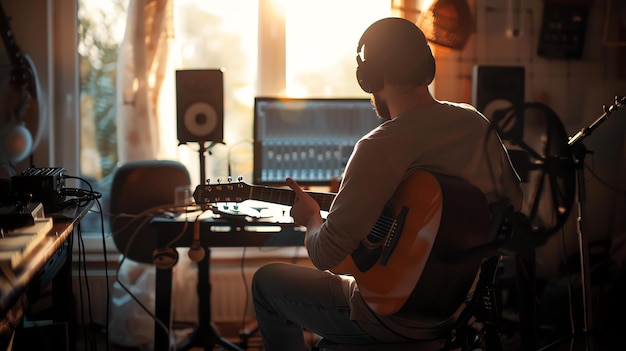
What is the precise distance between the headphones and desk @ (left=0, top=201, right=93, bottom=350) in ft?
2.69

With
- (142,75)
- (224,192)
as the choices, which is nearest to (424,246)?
(224,192)

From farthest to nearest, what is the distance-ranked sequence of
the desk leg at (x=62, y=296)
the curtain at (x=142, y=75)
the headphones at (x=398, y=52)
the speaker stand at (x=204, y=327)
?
the curtain at (x=142, y=75)
the speaker stand at (x=204, y=327)
the desk leg at (x=62, y=296)
the headphones at (x=398, y=52)

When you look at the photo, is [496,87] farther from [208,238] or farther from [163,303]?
[163,303]

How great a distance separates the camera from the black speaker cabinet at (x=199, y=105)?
7.69ft

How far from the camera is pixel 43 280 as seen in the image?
1.46 m

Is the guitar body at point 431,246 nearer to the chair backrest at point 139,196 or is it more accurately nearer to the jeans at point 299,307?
the jeans at point 299,307

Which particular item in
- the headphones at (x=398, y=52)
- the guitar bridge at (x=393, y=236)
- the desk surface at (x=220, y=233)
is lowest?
the desk surface at (x=220, y=233)

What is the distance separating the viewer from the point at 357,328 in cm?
158

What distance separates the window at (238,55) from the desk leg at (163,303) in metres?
0.87

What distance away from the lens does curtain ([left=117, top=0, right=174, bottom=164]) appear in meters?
2.70

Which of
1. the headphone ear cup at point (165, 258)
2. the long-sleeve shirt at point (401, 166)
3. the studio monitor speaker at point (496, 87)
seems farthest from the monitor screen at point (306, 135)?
the long-sleeve shirt at point (401, 166)

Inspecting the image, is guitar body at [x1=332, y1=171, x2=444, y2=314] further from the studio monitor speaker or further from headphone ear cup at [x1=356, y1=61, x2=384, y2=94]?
the studio monitor speaker

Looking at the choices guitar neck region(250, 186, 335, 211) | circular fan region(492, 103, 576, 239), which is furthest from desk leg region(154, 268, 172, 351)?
circular fan region(492, 103, 576, 239)

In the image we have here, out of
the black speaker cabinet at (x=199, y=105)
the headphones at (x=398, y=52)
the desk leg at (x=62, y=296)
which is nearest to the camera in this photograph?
the headphones at (x=398, y=52)
